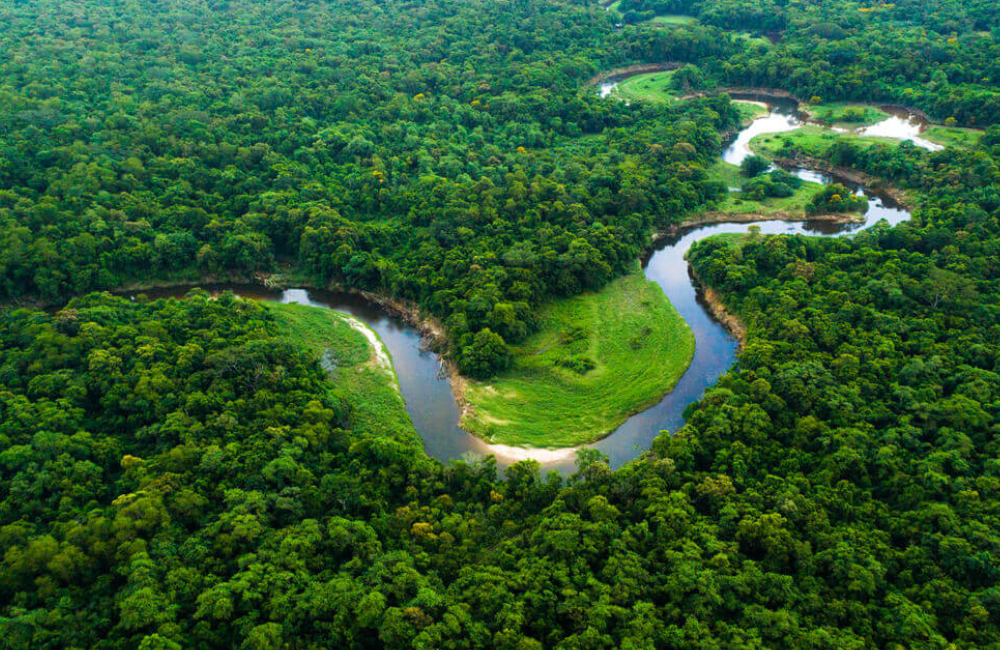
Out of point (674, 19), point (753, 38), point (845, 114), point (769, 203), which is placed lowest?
point (769, 203)

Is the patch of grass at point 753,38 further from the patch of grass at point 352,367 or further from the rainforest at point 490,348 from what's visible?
the patch of grass at point 352,367

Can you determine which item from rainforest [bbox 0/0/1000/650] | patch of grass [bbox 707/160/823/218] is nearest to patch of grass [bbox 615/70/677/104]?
rainforest [bbox 0/0/1000/650]

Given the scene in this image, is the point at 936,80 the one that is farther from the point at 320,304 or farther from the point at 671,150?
the point at 320,304

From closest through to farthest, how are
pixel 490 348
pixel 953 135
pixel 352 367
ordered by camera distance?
1. pixel 490 348
2. pixel 352 367
3. pixel 953 135

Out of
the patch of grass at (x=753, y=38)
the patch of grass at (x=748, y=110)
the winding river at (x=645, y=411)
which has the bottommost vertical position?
the winding river at (x=645, y=411)

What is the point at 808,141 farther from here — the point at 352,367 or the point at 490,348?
the point at 352,367

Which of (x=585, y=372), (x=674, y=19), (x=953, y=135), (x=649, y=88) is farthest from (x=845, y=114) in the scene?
(x=585, y=372)

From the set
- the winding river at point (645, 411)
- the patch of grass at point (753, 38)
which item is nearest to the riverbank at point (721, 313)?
the winding river at point (645, 411)

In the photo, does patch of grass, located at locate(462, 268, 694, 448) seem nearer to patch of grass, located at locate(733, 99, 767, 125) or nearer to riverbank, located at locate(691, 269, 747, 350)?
riverbank, located at locate(691, 269, 747, 350)
